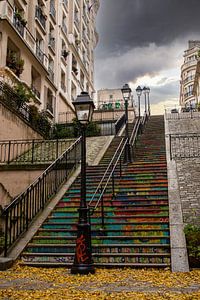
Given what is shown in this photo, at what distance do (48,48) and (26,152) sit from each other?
13387 mm

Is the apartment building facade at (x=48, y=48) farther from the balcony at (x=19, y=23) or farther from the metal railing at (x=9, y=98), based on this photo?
the metal railing at (x=9, y=98)

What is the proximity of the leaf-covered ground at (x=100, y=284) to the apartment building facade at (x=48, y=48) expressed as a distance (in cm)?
1379

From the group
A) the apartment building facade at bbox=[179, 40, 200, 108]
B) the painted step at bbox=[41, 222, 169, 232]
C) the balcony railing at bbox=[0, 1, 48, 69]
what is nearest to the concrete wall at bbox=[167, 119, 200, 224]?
the painted step at bbox=[41, 222, 169, 232]

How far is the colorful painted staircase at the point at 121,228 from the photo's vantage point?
285 inches

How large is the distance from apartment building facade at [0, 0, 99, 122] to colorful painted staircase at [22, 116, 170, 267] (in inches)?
411

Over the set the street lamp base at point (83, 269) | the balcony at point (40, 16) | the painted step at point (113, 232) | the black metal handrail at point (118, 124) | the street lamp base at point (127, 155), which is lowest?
the street lamp base at point (83, 269)

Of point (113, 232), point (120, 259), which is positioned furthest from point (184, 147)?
point (120, 259)

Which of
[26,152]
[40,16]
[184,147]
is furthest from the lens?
[40,16]

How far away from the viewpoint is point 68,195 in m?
10.9

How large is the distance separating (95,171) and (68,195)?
2356 mm

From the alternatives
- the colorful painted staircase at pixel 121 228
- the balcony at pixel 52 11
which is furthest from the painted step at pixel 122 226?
the balcony at pixel 52 11

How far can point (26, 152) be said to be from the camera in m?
16.6

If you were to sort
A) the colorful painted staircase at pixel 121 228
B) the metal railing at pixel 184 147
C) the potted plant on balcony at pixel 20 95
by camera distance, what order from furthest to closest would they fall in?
the potted plant on balcony at pixel 20 95 < the metal railing at pixel 184 147 < the colorful painted staircase at pixel 121 228

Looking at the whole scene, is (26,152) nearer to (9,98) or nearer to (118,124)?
(9,98)
